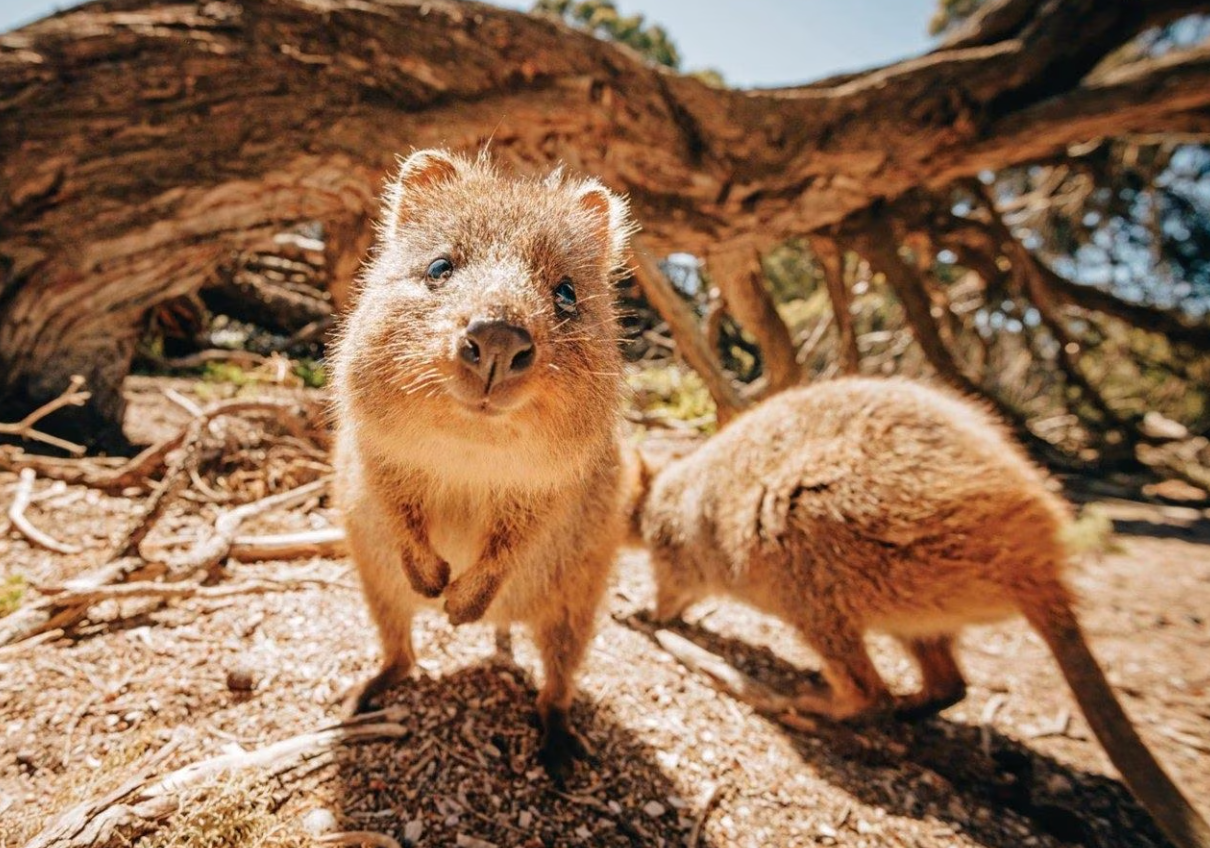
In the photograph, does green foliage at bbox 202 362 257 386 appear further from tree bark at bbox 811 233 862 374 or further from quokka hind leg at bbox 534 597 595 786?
tree bark at bbox 811 233 862 374

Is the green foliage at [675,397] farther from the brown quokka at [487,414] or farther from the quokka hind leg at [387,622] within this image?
the quokka hind leg at [387,622]

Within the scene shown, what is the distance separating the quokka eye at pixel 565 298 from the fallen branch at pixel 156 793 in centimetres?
165

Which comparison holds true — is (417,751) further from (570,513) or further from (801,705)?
(801,705)

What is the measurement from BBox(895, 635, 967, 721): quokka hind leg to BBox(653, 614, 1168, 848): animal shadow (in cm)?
10

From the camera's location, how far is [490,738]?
2275 mm

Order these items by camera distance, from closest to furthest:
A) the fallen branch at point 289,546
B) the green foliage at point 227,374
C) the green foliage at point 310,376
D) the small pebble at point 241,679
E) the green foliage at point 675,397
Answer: the small pebble at point 241,679
the fallen branch at point 289,546
the green foliage at point 227,374
the green foliage at point 310,376
the green foliage at point 675,397

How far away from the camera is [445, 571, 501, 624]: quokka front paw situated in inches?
80.4

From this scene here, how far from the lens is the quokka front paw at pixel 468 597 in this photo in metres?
2.04

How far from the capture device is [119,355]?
381 cm

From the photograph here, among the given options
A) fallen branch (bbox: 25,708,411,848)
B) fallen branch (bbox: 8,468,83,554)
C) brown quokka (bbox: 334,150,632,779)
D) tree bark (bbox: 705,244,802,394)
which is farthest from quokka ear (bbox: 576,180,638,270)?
tree bark (bbox: 705,244,802,394)

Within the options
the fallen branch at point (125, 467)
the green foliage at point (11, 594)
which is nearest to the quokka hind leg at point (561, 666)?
the green foliage at point (11, 594)

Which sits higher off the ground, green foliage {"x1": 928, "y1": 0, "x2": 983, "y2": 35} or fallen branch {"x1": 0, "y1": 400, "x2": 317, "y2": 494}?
green foliage {"x1": 928, "y1": 0, "x2": 983, "y2": 35}

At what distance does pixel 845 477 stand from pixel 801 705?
118cm

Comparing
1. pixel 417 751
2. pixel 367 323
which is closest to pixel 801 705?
pixel 417 751
